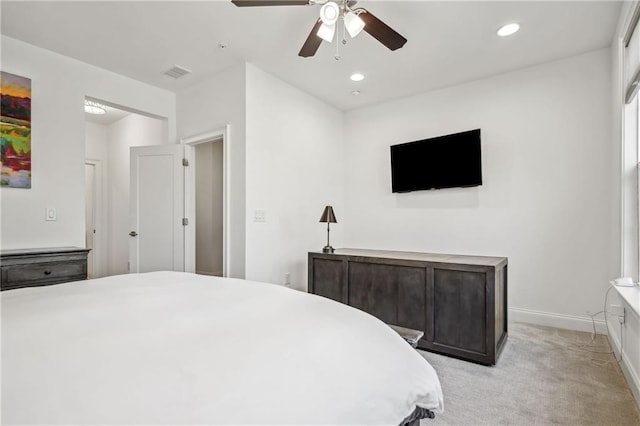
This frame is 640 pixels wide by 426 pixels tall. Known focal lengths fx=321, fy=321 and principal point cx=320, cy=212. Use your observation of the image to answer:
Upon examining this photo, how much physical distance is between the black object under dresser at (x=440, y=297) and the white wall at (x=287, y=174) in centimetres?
87

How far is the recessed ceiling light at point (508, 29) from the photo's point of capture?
105 inches

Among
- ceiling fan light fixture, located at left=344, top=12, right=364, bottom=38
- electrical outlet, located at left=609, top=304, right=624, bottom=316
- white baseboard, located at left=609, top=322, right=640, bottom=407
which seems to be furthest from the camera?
electrical outlet, located at left=609, top=304, right=624, bottom=316

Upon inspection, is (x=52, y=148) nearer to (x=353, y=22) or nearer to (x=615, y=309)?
(x=353, y=22)

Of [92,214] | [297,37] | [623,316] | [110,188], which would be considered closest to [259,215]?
[297,37]

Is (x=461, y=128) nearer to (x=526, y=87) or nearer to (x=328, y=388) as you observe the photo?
(x=526, y=87)

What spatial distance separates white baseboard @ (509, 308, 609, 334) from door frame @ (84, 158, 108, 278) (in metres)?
6.28

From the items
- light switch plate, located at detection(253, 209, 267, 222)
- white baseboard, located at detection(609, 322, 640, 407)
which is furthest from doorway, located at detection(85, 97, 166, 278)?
white baseboard, located at detection(609, 322, 640, 407)

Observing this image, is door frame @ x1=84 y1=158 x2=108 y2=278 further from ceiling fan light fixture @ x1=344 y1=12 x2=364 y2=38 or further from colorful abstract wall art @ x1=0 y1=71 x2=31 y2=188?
ceiling fan light fixture @ x1=344 y1=12 x2=364 y2=38

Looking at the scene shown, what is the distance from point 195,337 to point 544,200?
3620 mm

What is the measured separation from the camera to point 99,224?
223 inches

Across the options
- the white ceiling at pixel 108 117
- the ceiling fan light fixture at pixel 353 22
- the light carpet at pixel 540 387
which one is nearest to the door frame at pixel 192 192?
the ceiling fan light fixture at pixel 353 22

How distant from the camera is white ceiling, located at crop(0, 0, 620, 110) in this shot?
2.45 metres

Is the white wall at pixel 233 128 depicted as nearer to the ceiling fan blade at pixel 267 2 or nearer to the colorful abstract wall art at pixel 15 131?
the ceiling fan blade at pixel 267 2

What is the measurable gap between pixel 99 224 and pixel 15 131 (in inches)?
126
